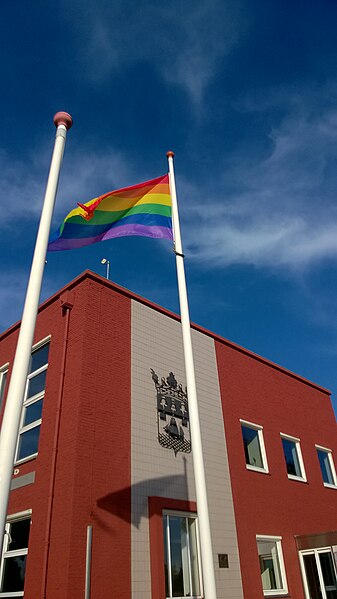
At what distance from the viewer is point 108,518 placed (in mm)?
10672

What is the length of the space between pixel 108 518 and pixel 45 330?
5627 mm

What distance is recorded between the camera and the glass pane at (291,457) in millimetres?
17375

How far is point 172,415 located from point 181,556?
11.2ft

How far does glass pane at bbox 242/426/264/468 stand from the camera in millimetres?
15871

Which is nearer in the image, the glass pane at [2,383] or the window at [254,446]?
the glass pane at [2,383]

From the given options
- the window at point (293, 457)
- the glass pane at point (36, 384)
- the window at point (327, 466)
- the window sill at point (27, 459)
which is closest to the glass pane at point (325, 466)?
the window at point (327, 466)

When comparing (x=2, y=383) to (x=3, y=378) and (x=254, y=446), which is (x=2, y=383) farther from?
(x=254, y=446)

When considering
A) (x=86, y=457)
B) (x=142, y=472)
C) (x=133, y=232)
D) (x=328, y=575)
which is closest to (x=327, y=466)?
(x=328, y=575)

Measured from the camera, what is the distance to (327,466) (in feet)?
64.6

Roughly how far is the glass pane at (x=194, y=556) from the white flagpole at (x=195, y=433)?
5.94 meters

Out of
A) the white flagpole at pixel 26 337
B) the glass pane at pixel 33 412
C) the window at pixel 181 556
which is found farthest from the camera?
the glass pane at pixel 33 412

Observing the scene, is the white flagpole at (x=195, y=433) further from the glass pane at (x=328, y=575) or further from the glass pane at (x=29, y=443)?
the glass pane at (x=328, y=575)

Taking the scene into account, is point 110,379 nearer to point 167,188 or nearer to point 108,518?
point 108,518

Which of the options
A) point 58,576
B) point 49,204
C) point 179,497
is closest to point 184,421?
point 179,497
